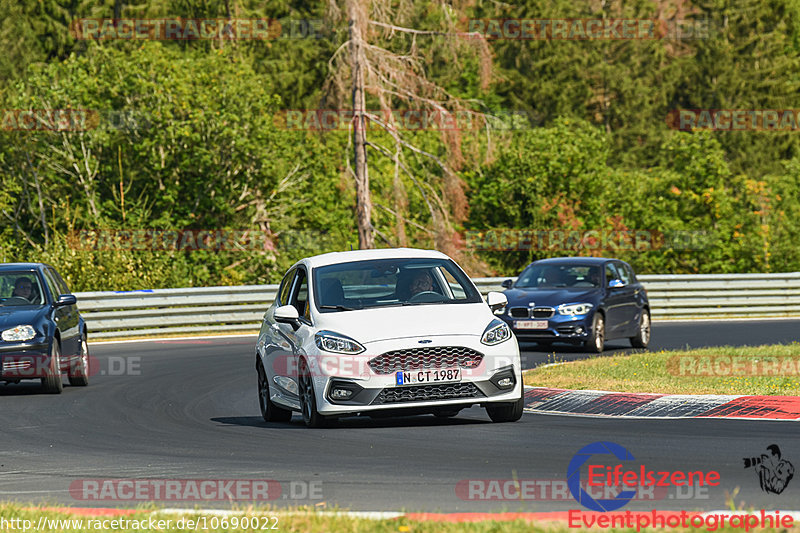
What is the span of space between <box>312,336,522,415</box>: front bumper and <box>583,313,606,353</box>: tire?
33.8ft

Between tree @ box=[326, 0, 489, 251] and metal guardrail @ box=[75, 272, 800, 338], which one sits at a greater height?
tree @ box=[326, 0, 489, 251]

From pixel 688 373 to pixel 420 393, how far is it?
601cm

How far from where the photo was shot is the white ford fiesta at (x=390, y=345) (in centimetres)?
1123

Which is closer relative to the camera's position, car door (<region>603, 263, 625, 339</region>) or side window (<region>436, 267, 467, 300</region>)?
side window (<region>436, 267, 467, 300</region>)

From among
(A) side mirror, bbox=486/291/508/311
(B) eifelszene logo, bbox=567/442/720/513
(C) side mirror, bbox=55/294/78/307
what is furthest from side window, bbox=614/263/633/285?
(B) eifelszene logo, bbox=567/442/720/513

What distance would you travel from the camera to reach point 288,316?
12.1m

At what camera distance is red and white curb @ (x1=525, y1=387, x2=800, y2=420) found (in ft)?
39.2

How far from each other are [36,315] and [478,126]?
19180mm

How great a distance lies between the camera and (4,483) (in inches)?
358

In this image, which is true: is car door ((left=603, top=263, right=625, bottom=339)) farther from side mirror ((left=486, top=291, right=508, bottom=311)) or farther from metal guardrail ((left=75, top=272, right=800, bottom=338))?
side mirror ((left=486, top=291, right=508, bottom=311))

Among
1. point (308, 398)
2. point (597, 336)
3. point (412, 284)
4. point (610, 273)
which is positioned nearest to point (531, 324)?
point (597, 336)

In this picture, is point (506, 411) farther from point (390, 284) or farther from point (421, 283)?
point (390, 284)

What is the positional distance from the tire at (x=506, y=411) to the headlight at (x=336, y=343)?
1489 mm

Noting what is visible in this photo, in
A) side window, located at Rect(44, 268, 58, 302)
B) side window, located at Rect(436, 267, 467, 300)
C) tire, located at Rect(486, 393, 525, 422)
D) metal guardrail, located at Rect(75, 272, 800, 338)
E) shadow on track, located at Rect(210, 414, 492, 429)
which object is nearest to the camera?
tire, located at Rect(486, 393, 525, 422)
